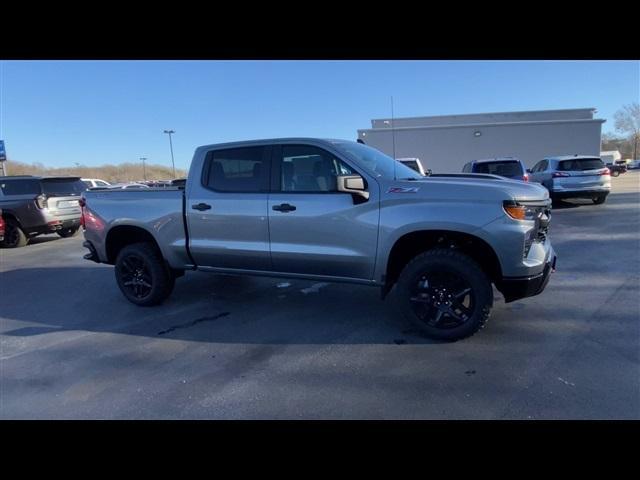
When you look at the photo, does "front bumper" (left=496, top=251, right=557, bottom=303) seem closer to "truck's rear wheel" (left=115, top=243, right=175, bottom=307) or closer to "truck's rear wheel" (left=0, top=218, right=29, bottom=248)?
"truck's rear wheel" (left=115, top=243, right=175, bottom=307)

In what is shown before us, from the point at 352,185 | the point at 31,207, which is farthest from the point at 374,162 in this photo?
the point at 31,207

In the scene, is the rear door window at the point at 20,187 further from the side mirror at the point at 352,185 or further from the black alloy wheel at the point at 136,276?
the side mirror at the point at 352,185

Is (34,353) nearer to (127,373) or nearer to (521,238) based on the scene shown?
(127,373)

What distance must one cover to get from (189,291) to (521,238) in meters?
4.50

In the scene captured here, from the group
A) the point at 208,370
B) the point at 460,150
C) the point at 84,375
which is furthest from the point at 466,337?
the point at 460,150

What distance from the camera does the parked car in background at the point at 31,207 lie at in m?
10.4

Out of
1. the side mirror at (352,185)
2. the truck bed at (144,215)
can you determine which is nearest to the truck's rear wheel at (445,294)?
the side mirror at (352,185)

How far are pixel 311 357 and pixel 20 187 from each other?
10868 mm

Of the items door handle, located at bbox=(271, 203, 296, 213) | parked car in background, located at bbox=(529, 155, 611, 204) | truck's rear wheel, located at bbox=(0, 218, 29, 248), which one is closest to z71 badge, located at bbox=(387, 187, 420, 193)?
door handle, located at bbox=(271, 203, 296, 213)

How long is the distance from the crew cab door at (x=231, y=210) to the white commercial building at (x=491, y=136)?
87.7 feet

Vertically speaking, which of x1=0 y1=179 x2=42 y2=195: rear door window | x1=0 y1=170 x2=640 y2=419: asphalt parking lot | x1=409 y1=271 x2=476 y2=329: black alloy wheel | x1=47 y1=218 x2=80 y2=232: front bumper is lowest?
x1=0 y1=170 x2=640 y2=419: asphalt parking lot

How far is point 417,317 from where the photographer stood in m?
3.76

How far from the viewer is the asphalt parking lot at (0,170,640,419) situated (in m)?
2.78
